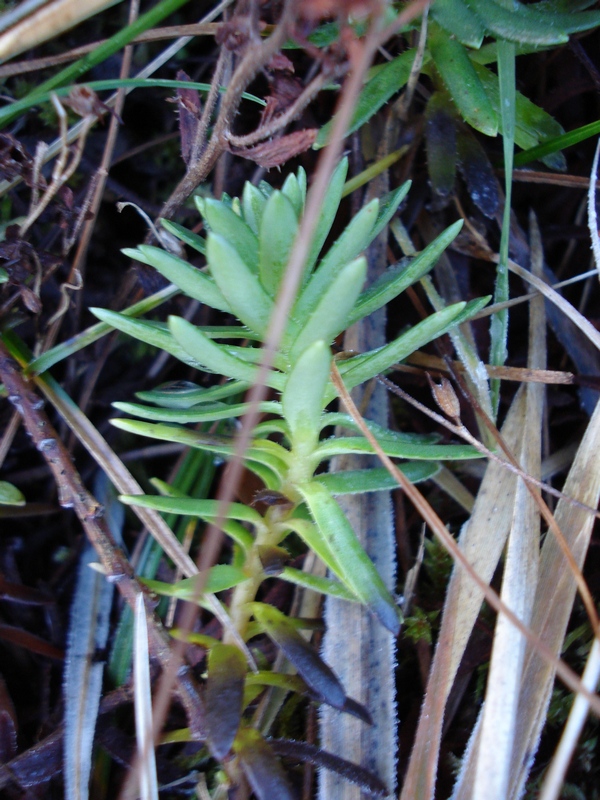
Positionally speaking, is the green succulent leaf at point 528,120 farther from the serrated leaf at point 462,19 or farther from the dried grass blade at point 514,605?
the dried grass blade at point 514,605

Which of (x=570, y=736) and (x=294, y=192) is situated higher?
(x=294, y=192)

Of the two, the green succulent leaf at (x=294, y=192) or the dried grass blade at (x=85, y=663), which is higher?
the green succulent leaf at (x=294, y=192)

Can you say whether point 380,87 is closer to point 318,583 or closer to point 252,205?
point 252,205

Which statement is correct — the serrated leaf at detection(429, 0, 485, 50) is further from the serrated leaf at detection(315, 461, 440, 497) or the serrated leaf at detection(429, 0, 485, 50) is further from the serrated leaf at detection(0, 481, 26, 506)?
the serrated leaf at detection(0, 481, 26, 506)

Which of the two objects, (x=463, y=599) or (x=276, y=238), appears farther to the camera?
(x=463, y=599)

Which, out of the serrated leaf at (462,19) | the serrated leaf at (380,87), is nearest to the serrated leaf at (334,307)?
the serrated leaf at (380,87)

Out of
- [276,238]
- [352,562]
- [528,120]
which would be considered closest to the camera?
[276,238]

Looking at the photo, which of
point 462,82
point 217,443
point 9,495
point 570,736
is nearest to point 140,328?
point 217,443

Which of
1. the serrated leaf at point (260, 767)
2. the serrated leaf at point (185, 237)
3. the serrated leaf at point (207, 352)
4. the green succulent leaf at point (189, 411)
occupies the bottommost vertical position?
the serrated leaf at point (260, 767)

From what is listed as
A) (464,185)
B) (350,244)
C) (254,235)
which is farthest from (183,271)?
(464,185)
